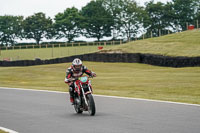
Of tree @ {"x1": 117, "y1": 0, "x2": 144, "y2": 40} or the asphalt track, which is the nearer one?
the asphalt track

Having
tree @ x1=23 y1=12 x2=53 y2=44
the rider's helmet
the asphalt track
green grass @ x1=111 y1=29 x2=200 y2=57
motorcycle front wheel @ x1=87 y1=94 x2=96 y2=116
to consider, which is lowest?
the asphalt track

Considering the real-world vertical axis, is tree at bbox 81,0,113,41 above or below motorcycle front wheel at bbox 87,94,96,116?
above

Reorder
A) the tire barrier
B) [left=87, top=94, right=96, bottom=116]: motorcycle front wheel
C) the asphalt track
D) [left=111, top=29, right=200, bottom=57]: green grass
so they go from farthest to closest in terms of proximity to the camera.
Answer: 1. [left=111, top=29, right=200, bottom=57]: green grass
2. the tire barrier
3. [left=87, top=94, right=96, bottom=116]: motorcycle front wheel
4. the asphalt track

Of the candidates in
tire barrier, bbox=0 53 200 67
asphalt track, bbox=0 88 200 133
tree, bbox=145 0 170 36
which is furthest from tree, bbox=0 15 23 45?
asphalt track, bbox=0 88 200 133

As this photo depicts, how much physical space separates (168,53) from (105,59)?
238 inches

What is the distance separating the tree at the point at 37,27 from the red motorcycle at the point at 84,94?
107668 mm

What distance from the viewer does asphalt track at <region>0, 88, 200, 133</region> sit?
8.30m

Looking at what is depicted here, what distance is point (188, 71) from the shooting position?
2866 cm

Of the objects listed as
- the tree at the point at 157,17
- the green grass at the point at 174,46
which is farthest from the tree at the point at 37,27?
the green grass at the point at 174,46

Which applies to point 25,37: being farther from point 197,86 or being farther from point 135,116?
point 135,116

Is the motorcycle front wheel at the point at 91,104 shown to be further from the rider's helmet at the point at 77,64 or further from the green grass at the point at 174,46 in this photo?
the green grass at the point at 174,46

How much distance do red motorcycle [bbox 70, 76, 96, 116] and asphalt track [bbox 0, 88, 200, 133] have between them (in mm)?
224

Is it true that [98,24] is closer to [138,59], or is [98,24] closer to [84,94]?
[138,59]

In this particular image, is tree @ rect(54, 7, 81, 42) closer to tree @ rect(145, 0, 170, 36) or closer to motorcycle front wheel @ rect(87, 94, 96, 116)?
tree @ rect(145, 0, 170, 36)
